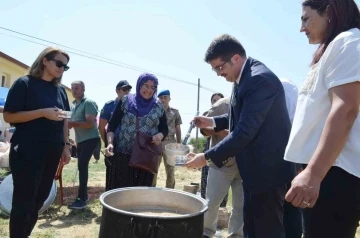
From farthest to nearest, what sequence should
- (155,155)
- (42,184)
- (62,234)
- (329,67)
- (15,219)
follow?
(62,234) → (155,155) → (42,184) → (15,219) → (329,67)

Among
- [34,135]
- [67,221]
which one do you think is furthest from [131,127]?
[67,221]

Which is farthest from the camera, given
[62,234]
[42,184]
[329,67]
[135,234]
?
[62,234]

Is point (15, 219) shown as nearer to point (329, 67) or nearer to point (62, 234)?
point (62, 234)

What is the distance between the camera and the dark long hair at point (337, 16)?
5.06 ft

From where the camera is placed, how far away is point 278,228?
2277mm

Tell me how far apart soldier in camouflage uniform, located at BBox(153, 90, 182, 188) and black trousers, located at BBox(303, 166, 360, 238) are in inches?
177

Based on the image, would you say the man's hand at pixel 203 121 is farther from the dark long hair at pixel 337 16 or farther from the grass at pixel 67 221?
the grass at pixel 67 221

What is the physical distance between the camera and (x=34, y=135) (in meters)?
2.88

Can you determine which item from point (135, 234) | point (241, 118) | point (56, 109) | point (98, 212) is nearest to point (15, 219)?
point (56, 109)

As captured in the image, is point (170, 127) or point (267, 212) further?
point (170, 127)

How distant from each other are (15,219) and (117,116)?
4.40ft

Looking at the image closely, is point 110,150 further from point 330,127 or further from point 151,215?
point 330,127

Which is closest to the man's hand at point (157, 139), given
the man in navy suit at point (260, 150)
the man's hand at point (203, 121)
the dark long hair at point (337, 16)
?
the man's hand at point (203, 121)

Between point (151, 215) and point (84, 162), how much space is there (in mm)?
3767
